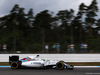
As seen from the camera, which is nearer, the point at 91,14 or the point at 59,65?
the point at 59,65

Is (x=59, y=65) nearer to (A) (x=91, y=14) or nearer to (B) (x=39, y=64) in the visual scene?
(B) (x=39, y=64)

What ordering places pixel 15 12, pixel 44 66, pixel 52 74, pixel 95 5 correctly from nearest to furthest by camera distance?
1. pixel 52 74
2. pixel 44 66
3. pixel 95 5
4. pixel 15 12

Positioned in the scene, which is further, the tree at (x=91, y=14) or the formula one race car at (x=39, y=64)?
the tree at (x=91, y=14)

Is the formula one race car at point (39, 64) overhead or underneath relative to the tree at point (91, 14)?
underneath

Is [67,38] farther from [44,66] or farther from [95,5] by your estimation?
[95,5]

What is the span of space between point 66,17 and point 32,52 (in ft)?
56.0

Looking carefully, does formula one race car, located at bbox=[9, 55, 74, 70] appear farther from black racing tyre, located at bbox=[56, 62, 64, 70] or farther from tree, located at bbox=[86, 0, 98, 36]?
tree, located at bbox=[86, 0, 98, 36]

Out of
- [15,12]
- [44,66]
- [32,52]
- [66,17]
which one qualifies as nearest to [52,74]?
[44,66]

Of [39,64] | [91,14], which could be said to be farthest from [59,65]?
[91,14]

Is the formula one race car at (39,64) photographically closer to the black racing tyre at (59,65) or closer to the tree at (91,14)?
the black racing tyre at (59,65)

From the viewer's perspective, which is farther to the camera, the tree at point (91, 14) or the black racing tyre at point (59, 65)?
the tree at point (91, 14)

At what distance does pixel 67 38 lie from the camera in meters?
16.5

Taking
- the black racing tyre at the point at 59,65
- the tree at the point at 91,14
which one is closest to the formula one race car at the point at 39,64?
the black racing tyre at the point at 59,65

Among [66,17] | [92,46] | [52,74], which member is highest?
[66,17]
